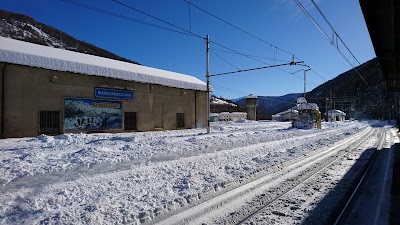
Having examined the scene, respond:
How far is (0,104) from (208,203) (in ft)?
58.4

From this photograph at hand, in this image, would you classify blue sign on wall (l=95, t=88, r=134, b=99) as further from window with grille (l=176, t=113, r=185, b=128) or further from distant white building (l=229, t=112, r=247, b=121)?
distant white building (l=229, t=112, r=247, b=121)

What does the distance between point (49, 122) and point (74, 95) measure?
2788 millimetres

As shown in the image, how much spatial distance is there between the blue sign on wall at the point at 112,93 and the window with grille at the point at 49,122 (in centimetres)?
371

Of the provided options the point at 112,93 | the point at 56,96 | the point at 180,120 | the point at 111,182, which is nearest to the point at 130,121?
the point at 112,93

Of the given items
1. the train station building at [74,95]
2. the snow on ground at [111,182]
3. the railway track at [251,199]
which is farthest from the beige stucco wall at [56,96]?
the railway track at [251,199]

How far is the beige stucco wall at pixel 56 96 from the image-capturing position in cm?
1848

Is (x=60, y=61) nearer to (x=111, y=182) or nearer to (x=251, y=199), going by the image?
(x=111, y=182)

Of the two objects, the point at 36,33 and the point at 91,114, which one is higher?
the point at 36,33

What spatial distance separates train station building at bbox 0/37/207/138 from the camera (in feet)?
61.1

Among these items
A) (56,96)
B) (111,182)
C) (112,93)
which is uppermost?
(112,93)

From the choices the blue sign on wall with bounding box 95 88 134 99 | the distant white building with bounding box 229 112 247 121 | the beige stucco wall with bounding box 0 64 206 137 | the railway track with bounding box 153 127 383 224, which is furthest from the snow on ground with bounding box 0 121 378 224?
the distant white building with bounding box 229 112 247 121

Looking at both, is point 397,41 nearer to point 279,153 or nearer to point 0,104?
point 279,153

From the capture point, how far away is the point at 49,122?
20484mm

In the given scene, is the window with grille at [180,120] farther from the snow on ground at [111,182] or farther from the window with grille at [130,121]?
the snow on ground at [111,182]
